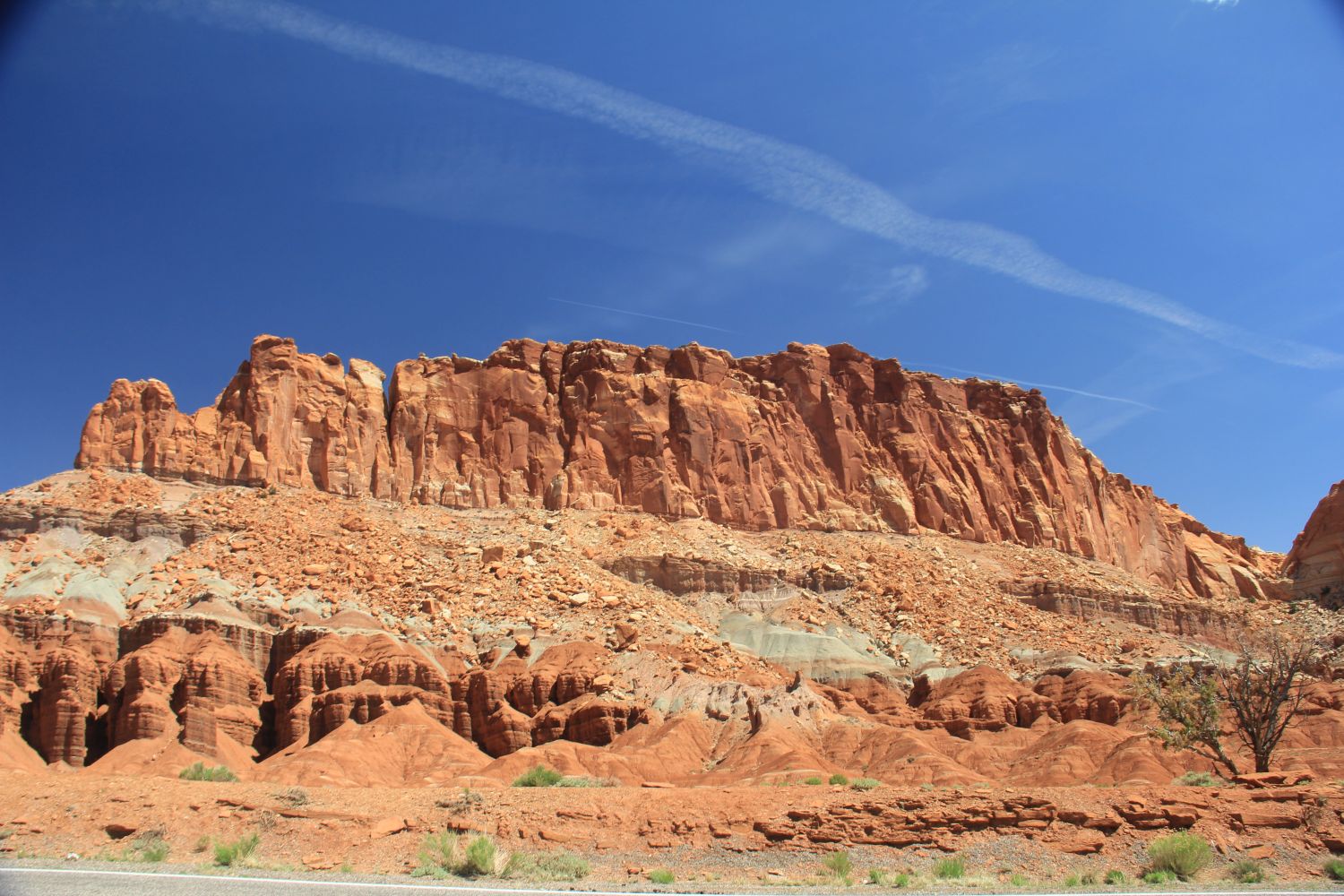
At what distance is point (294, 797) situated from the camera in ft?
95.4

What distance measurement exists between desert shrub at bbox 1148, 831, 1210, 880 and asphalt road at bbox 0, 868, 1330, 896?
4.68ft

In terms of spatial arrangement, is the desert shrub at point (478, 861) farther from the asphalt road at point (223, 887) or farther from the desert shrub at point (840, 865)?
the desert shrub at point (840, 865)

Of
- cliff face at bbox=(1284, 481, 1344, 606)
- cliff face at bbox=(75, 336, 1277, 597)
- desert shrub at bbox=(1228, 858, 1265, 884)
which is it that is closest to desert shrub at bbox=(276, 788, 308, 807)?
desert shrub at bbox=(1228, 858, 1265, 884)

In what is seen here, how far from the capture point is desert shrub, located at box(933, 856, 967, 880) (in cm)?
2300

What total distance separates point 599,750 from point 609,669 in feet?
31.2

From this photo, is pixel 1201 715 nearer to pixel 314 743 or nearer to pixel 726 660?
pixel 726 660

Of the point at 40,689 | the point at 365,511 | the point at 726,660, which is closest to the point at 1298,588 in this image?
the point at 726,660

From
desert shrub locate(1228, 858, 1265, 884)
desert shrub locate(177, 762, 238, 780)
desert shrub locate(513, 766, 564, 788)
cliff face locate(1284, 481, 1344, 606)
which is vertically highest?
cliff face locate(1284, 481, 1344, 606)

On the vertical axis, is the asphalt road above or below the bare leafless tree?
below

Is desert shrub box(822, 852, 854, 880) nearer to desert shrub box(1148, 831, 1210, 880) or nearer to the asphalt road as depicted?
the asphalt road

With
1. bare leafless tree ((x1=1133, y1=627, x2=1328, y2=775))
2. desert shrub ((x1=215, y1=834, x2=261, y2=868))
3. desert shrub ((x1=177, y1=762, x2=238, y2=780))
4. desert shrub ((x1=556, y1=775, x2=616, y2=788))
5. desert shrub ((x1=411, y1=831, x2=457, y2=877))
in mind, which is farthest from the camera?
desert shrub ((x1=177, y1=762, x2=238, y2=780))

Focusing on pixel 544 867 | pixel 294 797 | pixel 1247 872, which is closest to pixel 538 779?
pixel 294 797

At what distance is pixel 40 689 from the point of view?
54.7m

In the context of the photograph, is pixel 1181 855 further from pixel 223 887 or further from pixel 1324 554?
pixel 1324 554
